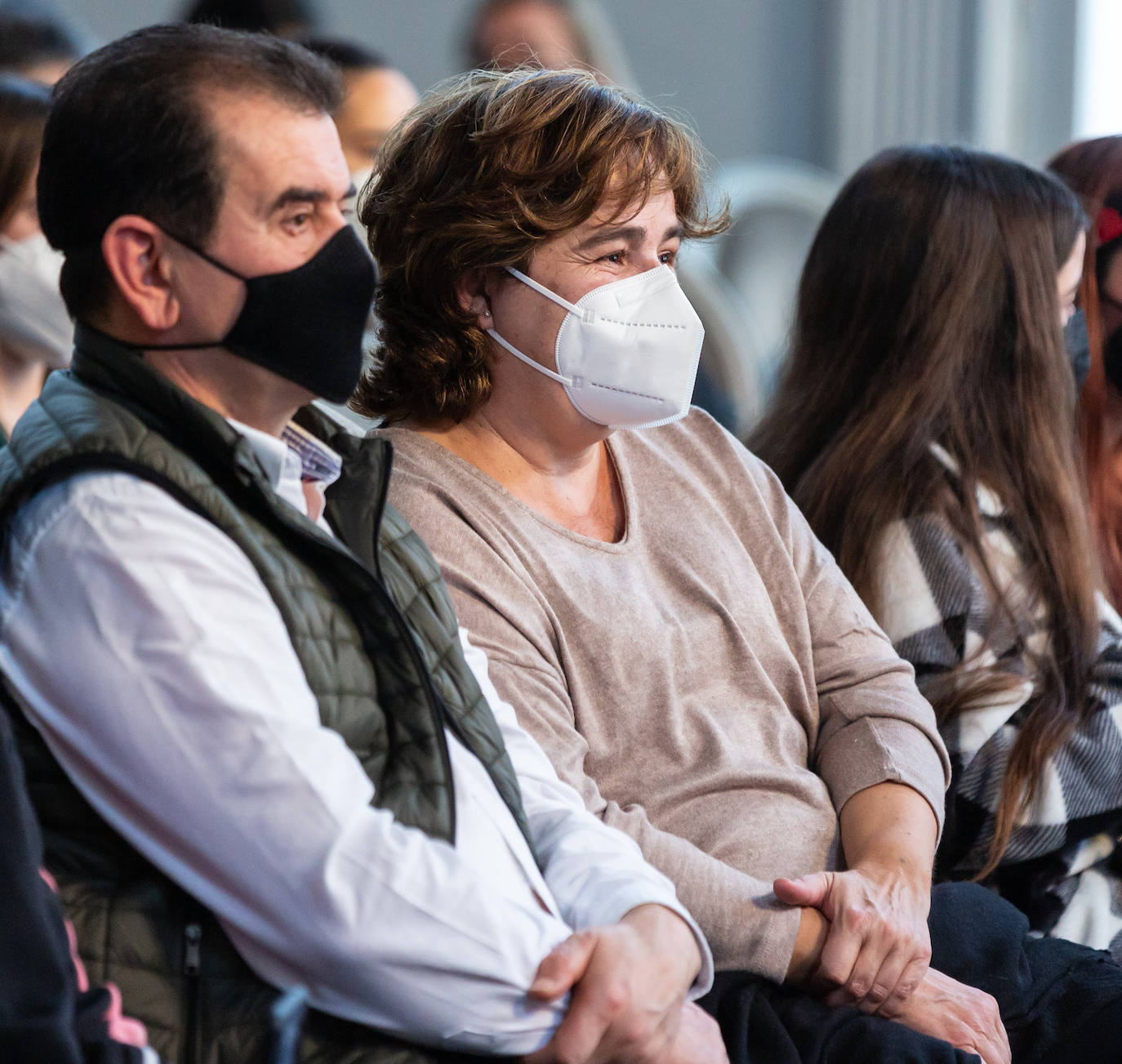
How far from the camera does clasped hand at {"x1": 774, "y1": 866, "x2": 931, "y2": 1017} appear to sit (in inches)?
56.1

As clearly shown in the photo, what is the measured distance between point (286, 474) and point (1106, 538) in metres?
1.57

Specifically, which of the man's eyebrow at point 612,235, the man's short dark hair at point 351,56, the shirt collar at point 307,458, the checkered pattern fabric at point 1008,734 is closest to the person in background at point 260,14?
the man's short dark hair at point 351,56

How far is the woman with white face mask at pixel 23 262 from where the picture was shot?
2.31 m

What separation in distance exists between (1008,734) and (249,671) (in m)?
1.14

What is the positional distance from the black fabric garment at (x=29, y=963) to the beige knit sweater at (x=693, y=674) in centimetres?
59

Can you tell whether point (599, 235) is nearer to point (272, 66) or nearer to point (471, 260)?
point (471, 260)

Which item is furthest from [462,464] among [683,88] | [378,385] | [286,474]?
[683,88]

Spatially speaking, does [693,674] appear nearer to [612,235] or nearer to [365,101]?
[612,235]

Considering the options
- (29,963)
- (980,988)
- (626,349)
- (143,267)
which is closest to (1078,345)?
(626,349)

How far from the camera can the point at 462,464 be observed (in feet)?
5.30

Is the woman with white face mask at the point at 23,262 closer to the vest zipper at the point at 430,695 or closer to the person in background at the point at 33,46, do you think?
the person in background at the point at 33,46

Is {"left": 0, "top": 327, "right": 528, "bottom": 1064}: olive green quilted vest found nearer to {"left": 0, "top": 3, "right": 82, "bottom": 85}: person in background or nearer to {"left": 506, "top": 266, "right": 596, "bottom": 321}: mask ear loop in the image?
{"left": 506, "top": 266, "right": 596, "bottom": 321}: mask ear loop

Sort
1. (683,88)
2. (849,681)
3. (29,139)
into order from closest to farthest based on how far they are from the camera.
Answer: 1. (849,681)
2. (29,139)
3. (683,88)

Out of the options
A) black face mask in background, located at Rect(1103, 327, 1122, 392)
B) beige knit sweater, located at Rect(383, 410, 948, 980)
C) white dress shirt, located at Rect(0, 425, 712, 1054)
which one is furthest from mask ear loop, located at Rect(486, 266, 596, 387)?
black face mask in background, located at Rect(1103, 327, 1122, 392)
